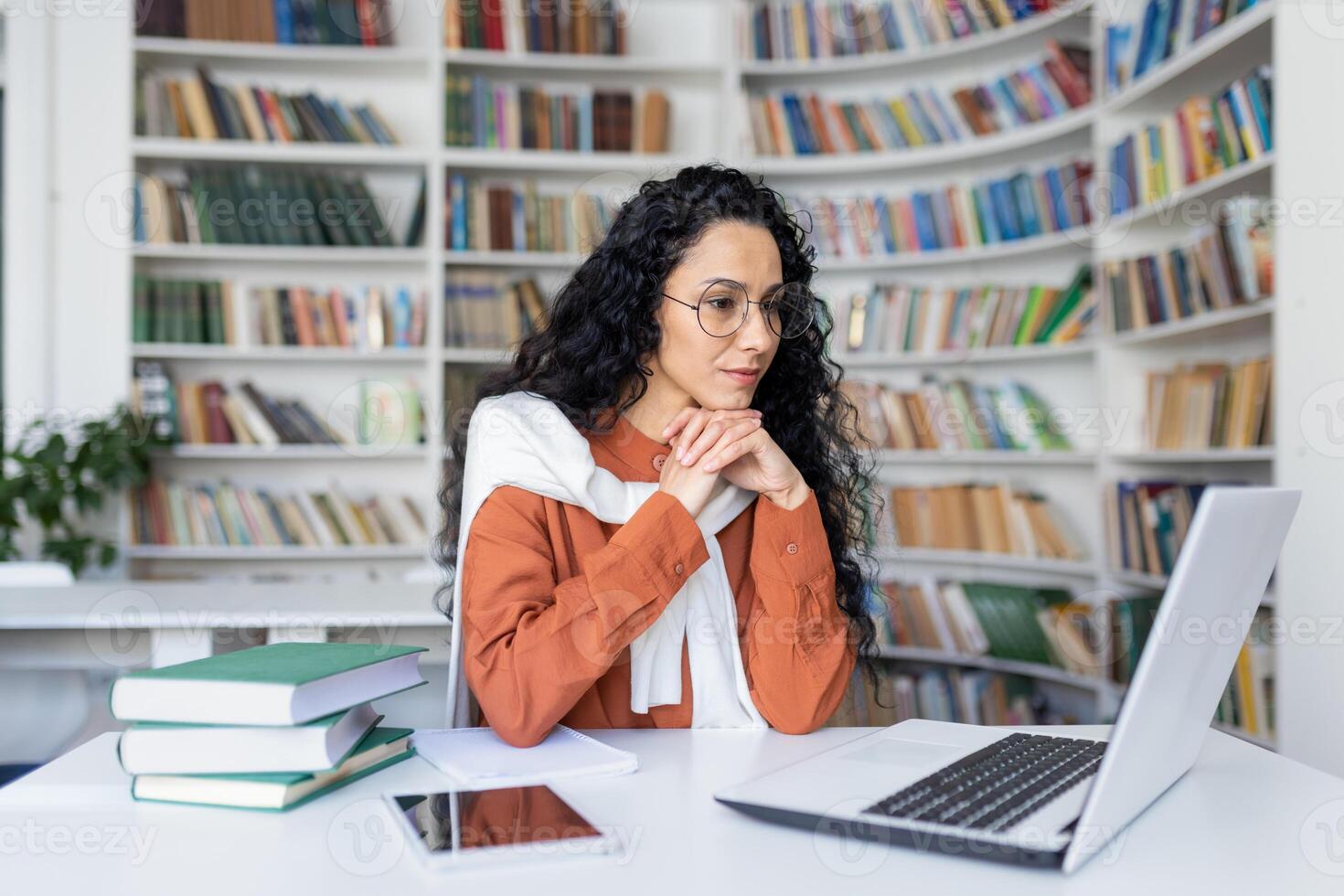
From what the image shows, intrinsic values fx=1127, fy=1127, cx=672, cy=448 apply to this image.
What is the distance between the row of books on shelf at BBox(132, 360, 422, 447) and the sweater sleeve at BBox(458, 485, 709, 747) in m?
2.88

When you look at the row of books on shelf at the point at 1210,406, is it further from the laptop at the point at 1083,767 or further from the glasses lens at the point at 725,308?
the laptop at the point at 1083,767

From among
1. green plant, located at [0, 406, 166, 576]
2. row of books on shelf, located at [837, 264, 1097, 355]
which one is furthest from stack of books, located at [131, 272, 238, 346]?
row of books on shelf, located at [837, 264, 1097, 355]

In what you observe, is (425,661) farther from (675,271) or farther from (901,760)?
(901,760)

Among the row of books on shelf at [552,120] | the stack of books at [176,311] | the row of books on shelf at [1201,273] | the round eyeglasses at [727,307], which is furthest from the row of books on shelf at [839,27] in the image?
the round eyeglasses at [727,307]

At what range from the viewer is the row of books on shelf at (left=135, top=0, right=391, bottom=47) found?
3928 mm

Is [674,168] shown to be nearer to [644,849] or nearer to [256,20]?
[256,20]

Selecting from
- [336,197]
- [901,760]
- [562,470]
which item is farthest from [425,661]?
[336,197]

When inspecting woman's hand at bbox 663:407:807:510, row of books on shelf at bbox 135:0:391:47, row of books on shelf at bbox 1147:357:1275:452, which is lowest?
woman's hand at bbox 663:407:807:510

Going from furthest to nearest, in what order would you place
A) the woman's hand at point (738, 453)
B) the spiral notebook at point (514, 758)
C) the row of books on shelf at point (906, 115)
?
the row of books on shelf at point (906, 115) < the woman's hand at point (738, 453) < the spiral notebook at point (514, 758)

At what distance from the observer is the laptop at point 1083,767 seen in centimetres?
78

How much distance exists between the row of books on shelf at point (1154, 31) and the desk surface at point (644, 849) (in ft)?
8.02

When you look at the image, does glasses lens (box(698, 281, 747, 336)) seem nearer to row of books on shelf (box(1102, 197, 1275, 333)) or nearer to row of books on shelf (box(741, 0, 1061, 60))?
row of books on shelf (box(1102, 197, 1275, 333))

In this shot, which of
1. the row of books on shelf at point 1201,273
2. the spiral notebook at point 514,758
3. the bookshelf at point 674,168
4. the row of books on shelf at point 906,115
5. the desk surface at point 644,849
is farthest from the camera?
the row of books on shelf at point 906,115

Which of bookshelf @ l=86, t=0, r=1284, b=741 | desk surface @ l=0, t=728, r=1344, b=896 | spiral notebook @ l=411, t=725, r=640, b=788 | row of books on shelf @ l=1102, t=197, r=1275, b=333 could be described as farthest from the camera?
bookshelf @ l=86, t=0, r=1284, b=741
